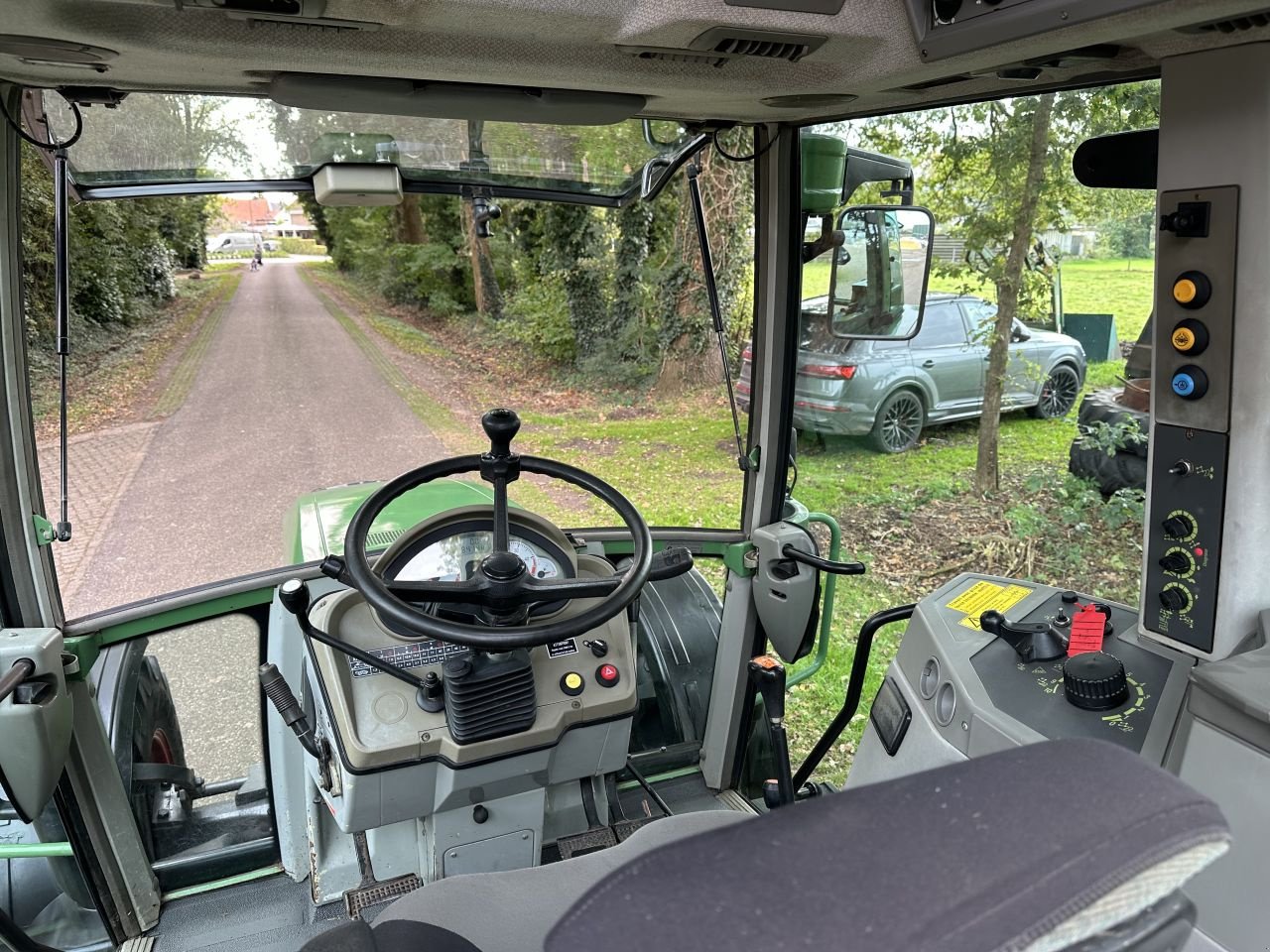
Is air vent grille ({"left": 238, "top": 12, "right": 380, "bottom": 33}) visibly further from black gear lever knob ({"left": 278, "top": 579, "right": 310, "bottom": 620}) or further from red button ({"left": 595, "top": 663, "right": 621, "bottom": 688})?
red button ({"left": 595, "top": 663, "right": 621, "bottom": 688})

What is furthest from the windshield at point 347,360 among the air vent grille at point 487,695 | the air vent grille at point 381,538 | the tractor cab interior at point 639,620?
the air vent grille at point 487,695

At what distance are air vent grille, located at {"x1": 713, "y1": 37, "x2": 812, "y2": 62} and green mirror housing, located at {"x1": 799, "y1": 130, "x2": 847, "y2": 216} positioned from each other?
91cm

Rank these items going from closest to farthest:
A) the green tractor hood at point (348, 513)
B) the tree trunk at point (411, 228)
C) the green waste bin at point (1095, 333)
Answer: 1. the green tractor hood at point (348, 513)
2. the green waste bin at point (1095, 333)
3. the tree trunk at point (411, 228)

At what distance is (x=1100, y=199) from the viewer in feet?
14.3

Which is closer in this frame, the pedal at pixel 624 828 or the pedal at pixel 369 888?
the pedal at pixel 369 888

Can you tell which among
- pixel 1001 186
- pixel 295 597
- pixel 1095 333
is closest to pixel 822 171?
pixel 295 597

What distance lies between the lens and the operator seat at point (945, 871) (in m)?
0.51

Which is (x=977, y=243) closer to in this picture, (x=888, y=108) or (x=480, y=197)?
(x=888, y=108)

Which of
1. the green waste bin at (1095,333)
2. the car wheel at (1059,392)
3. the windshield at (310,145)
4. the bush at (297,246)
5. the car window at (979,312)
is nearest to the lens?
the windshield at (310,145)

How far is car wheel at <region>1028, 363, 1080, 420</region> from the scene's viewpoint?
18.0 feet

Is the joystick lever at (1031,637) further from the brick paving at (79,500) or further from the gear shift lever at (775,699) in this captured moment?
the brick paving at (79,500)

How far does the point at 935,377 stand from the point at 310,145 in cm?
466

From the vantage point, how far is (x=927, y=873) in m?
0.53

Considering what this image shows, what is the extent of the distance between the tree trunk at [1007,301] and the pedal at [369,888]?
425 centimetres
